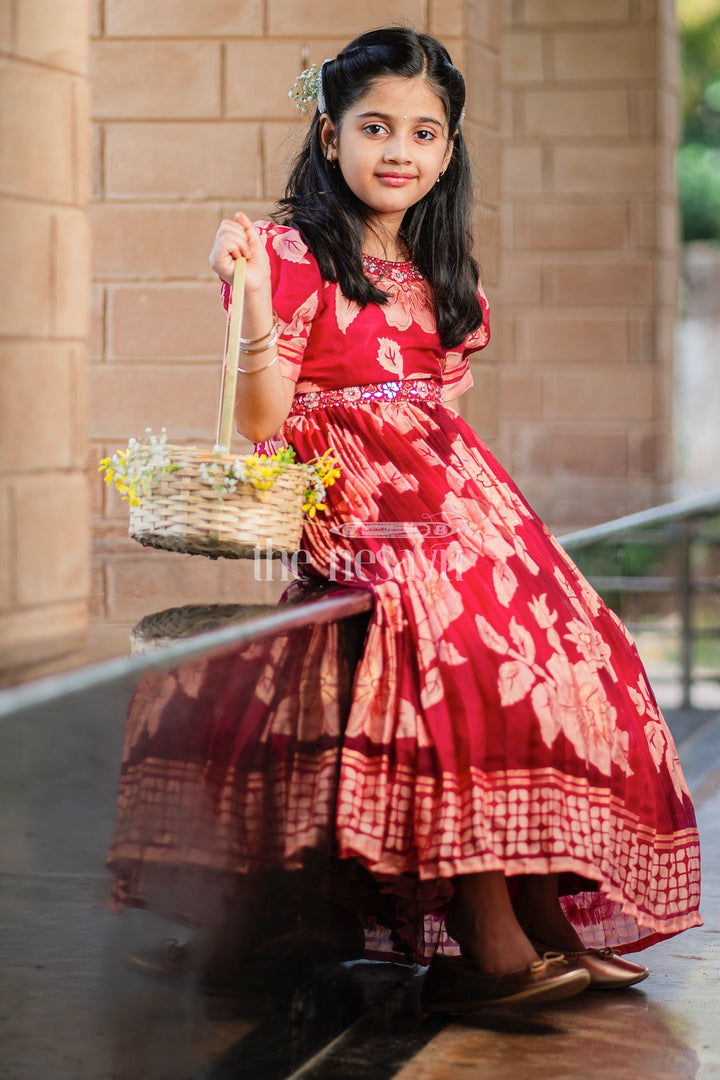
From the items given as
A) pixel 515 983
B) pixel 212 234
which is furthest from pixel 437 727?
pixel 212 234

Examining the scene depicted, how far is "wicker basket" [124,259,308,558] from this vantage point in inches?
82.2

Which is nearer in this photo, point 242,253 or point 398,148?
point 242,253

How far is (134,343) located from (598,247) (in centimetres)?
332

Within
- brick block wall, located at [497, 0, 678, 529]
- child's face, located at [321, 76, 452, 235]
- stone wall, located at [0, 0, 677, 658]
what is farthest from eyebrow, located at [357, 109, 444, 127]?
brick block wall, located at [497, 0, 678, 529]

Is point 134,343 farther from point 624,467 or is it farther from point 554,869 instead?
point 624,467

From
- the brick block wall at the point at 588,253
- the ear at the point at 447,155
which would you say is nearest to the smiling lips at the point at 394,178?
the ear at the point at 447,155

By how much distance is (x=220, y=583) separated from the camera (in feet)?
8.91

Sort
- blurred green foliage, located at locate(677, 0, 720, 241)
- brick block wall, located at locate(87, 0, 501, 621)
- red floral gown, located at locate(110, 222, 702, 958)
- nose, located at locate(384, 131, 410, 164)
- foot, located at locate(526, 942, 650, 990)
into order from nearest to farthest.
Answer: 1. red floral gown, located at locate(110, 222, 702, 958)
2. nose, located at locate(384, 131, 410, 164)
3. foot, located at locate(526, 942, 650, 990)
4. brick block wall, located at locate(87, 0, 501, 621)
5. blurred green foliage, located at locate(677, 0, 720, 241)

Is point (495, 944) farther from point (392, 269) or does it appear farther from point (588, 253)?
point (588, 253)

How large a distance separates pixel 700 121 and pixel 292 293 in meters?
19.4

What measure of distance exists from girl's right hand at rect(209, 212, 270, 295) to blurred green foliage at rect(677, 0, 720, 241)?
56.0 ft

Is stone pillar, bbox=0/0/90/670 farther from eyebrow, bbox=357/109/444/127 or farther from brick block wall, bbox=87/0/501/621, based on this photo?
brick block wall, bbox=87/0/501/621

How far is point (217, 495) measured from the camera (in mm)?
2086

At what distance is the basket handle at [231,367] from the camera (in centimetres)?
215
